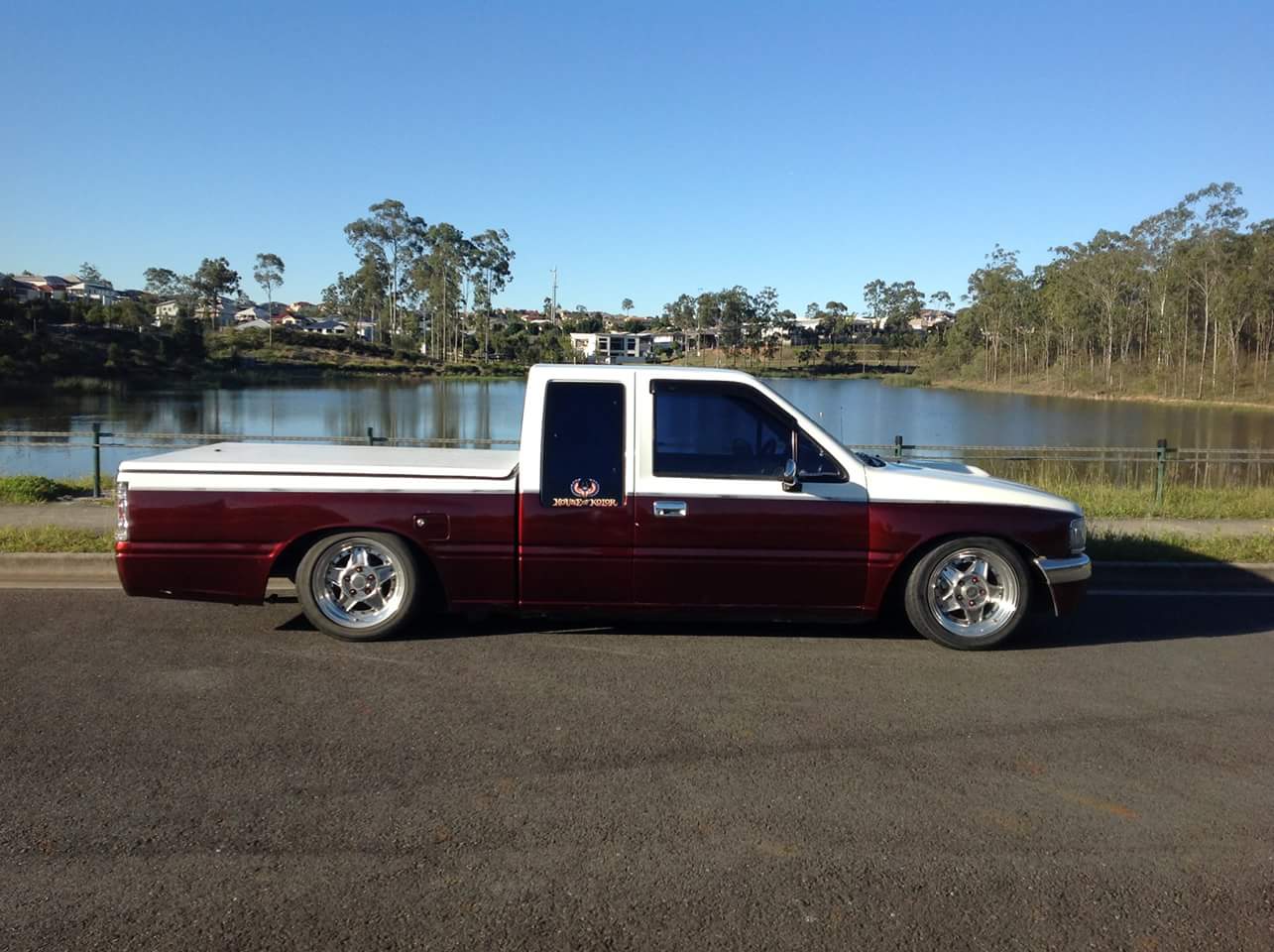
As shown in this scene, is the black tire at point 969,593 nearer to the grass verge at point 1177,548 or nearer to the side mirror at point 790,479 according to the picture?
the side mirror at point 790,479

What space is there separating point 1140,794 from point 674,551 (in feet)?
9.25

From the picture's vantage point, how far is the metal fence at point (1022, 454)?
1299cm

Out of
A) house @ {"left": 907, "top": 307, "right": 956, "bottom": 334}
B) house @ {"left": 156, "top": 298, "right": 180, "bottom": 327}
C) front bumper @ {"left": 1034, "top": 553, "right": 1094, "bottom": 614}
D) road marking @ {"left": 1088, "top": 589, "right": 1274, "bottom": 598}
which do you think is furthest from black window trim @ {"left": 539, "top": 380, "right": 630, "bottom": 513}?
house @ {"left": 907, "top": 307, "right": 956, "bottom": 334}

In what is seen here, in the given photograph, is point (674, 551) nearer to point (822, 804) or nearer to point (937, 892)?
point (822, 804)

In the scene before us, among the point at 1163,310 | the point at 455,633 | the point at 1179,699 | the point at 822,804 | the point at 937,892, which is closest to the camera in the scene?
the point at 937,892

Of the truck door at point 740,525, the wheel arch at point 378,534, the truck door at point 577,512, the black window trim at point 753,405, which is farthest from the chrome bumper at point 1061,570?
the wheel arch at point 378,534

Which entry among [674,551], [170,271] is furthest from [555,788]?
[170,271]

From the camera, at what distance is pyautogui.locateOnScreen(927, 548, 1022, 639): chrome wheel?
647 centimetres

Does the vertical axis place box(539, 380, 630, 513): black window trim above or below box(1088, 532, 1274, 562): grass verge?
above

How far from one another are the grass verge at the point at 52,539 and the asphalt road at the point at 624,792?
2.16 metres

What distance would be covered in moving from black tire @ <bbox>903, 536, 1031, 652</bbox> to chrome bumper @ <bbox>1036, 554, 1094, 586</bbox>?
0.38 feet

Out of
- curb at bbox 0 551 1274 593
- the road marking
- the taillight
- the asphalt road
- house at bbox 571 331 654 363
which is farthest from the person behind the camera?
the road marking

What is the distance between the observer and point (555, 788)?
14.0 ft

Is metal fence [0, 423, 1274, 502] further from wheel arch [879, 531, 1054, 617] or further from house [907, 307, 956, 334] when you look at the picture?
house [907, 307, 956, 334]
